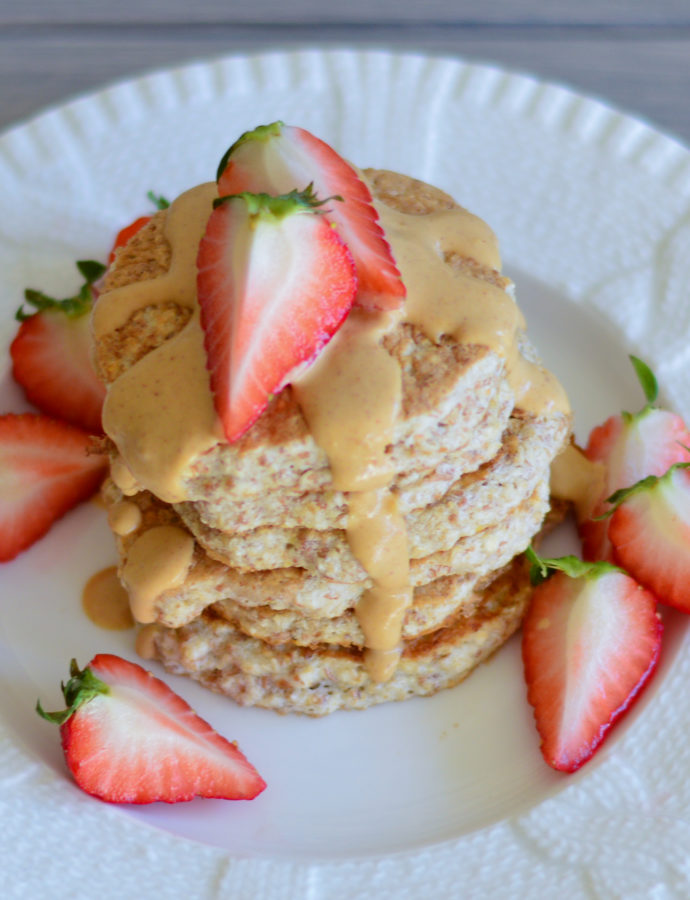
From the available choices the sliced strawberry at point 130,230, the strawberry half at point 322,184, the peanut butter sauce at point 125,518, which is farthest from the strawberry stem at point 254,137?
the sliced strawberry at point 130,230

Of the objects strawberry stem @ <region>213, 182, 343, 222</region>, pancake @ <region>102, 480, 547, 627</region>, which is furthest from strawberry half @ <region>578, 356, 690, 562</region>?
strawberry stem @ <region>213, 182, 343, 222</region>

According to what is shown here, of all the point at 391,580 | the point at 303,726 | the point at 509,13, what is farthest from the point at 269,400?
the point at 509,13

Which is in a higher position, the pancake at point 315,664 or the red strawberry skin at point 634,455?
the red strawberry skin at point 634,455

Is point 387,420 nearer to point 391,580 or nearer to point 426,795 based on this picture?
point 391,580

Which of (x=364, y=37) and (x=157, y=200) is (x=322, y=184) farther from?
(x=364, y=37)

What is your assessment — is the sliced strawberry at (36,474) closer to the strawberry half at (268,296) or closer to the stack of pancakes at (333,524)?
the stack of pancakes at (333,524)
